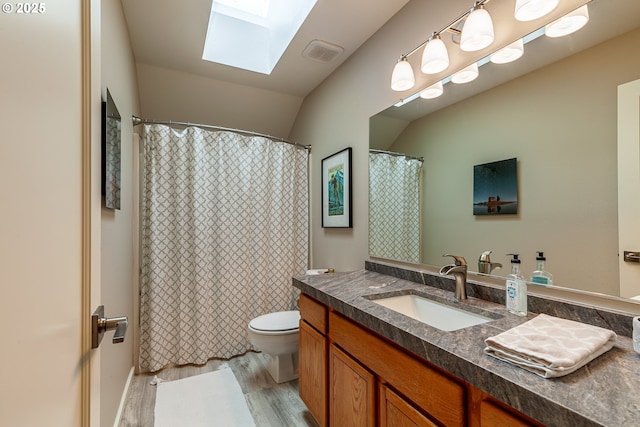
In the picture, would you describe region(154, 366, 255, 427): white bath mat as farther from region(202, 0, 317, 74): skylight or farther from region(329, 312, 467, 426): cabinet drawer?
region(202, 0, 317, 74): skylight

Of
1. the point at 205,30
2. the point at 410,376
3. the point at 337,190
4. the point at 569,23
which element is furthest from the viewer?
the point at 337,190

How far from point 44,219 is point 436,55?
162 centimetres

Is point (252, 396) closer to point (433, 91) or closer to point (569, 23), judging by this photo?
point (433, 91)

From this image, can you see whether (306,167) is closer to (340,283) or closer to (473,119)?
(340,283)

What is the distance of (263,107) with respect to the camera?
10.0 feet

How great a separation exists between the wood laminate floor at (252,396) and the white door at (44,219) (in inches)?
53.2

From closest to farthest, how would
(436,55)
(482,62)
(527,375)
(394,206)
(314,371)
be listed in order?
1. (527,375)
2. (482,62)
3. (436,55)
4. (314,371)
5. (394,206)

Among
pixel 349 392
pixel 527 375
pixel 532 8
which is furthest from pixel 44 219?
pixel 532 8

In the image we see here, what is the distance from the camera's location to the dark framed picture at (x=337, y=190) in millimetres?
2271

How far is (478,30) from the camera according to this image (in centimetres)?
124

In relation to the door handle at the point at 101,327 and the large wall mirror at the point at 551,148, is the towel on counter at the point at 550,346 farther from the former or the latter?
the door handle at the point at 101,327

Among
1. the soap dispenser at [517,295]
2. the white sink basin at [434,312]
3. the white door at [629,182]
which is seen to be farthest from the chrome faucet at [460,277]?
the white door at [629,182]

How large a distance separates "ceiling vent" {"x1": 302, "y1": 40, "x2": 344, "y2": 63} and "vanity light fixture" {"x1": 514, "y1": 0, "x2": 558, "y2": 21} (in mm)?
1289

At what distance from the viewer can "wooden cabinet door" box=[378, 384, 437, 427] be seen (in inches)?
35.4
